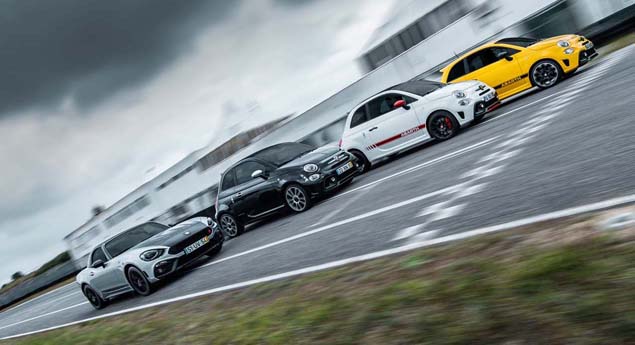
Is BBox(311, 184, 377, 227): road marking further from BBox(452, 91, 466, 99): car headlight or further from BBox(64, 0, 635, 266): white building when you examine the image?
BBox(64, 0, 635, 266): white building

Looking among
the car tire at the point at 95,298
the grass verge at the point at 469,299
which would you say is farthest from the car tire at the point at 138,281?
the grass verge at the point at 469,299

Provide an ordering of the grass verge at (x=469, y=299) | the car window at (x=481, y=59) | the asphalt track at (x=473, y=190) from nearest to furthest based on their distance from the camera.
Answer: the grass verge at (x=469, y=299) < the asphalt track at (x=473, y=190) < the car window at (x=481, y=59)

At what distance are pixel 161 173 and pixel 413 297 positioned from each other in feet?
107

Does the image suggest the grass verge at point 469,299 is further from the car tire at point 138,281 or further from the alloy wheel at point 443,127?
the alloy wheel at point 443,127

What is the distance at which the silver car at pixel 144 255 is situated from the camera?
35.9 ft

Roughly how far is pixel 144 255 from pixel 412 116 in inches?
269

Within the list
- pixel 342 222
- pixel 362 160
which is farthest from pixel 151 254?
pixel 362 160

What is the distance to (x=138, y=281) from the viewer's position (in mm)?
11352

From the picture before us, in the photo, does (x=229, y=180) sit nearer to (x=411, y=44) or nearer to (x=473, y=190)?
(x=473, y=190)

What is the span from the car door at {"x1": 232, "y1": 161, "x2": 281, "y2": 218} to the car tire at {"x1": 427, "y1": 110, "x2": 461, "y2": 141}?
3.91 metres

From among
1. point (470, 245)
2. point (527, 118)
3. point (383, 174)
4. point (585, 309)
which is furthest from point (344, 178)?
point (585, 309)

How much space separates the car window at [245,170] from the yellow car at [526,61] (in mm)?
6413

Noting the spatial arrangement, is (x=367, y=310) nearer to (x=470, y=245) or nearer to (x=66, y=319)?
(x=470, y=245)

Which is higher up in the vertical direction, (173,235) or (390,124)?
(390,124)
